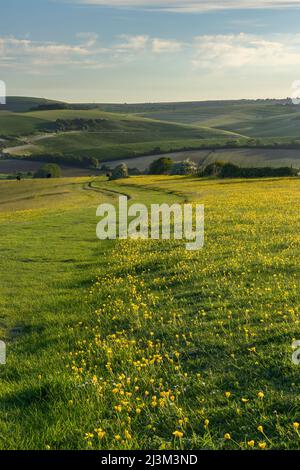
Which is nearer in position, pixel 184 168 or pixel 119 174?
pixel 119 174

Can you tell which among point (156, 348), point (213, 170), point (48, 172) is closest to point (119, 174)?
point (213, 170)

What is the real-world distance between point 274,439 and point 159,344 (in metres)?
3.77

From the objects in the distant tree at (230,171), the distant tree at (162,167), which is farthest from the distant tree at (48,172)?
the distant tree at (230,171)

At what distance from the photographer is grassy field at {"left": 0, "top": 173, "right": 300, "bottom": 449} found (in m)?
7.07

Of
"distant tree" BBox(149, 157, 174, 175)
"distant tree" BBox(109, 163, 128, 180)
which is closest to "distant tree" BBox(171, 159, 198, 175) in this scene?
"distant tree" BBox(149, 157, 174, 175)

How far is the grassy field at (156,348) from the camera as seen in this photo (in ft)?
23.2

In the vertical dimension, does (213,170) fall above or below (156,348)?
above

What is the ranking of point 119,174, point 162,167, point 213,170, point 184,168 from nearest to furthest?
point 213,170, point 119,174, point 184,168, point 162,167

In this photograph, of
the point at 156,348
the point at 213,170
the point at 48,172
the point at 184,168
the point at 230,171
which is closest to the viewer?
the point at 156,348

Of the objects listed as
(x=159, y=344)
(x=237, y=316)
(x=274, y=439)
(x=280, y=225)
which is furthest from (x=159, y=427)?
(x=280, y=225)

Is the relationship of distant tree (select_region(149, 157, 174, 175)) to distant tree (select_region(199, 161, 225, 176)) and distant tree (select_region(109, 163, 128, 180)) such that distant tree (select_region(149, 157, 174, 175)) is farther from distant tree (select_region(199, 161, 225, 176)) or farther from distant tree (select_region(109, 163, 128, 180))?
→ distant tree (select_region(199, 161, 225, 176))

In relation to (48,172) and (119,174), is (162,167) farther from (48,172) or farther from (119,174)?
(48,172)

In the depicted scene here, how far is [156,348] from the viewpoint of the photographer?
10.1 meters

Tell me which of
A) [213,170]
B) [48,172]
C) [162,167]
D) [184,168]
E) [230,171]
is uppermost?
[162,167]
